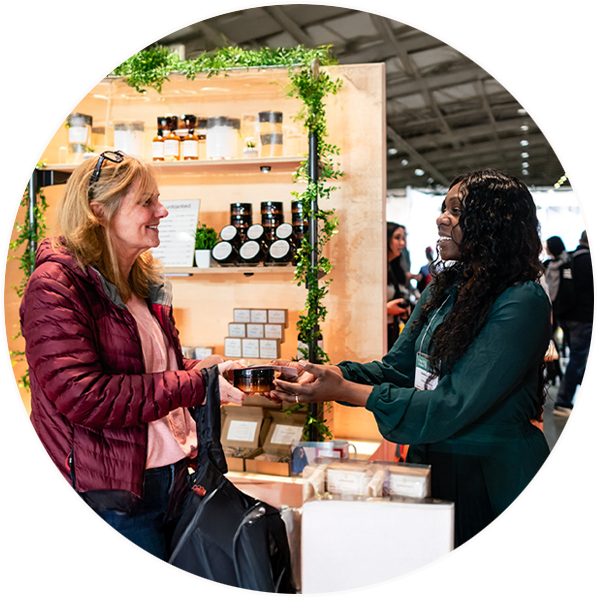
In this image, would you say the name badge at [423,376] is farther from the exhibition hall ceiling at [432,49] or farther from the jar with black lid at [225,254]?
the jar with black lid at [225,254]

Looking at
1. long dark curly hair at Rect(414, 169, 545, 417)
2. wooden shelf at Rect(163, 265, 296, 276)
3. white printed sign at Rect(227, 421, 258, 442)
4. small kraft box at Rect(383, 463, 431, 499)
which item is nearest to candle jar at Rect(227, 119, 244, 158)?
wooden shelf at Rect(163, 265, 296, 276)

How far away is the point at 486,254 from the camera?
42.7 inches

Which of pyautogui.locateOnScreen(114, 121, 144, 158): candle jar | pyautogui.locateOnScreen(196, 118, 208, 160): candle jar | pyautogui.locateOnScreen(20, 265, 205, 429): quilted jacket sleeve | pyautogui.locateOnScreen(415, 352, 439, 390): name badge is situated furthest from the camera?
pyautogui.locateOnScreen(196, 118, 208, 160): candle jar

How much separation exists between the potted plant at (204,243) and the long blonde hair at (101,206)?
445 mm

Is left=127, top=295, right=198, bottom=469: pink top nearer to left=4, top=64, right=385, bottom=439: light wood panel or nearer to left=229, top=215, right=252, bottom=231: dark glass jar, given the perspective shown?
left=4, top=64, right=385, bottom=439: light wood panel

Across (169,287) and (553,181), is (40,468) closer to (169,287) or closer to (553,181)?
(169,287)

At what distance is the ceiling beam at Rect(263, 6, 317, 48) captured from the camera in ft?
6.42

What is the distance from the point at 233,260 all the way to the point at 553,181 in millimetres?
1030

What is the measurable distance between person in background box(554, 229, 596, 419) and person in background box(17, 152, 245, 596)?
0.69 m

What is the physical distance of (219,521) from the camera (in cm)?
116

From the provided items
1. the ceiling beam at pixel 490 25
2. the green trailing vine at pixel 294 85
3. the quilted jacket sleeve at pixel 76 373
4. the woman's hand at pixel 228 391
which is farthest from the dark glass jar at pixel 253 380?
the ceiling beam at pixel 490 25

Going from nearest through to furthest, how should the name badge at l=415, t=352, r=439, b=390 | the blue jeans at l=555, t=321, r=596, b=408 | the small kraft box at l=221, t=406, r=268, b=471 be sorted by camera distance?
the name badge at l=415, t=352, r=439, b=390
the blue jeans at l=555, t=321, r=596, b=408
the small kraft box at l=221, t=406, r=268, b=471

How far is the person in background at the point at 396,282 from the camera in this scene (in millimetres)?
1214

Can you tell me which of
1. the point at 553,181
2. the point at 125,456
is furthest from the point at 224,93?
the point at 125,456
